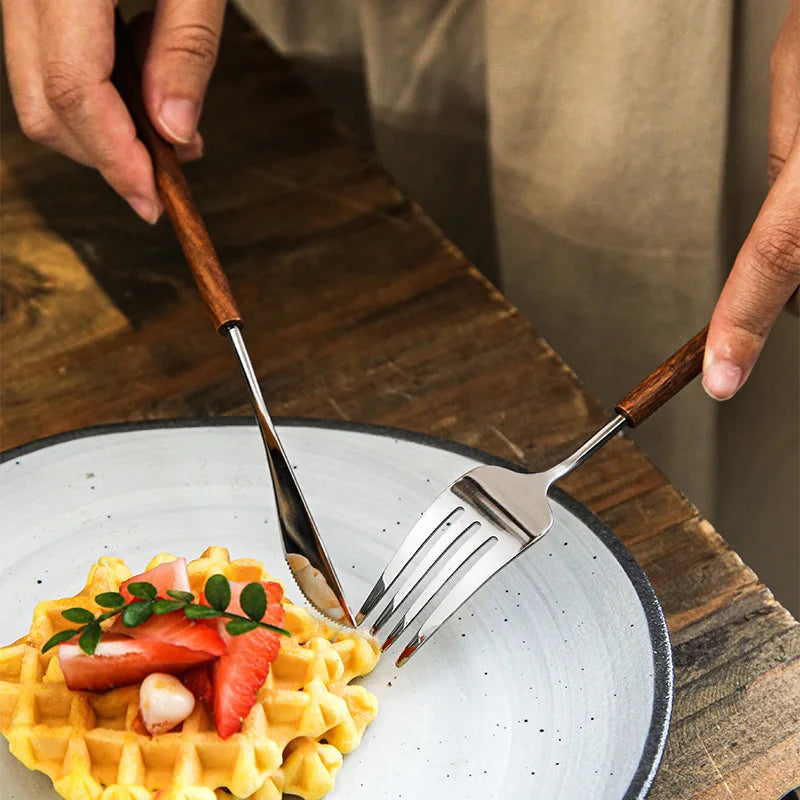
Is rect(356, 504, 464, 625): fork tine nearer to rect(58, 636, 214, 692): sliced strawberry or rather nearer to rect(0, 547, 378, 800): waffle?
rect(0, 547, 378, 800): waffle

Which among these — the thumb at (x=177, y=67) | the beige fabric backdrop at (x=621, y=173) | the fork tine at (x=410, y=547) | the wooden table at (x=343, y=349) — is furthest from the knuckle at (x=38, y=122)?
the fork tine at (x=410, y=547)

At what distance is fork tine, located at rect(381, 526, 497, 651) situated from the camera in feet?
3.57

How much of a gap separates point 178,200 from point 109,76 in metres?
0.19

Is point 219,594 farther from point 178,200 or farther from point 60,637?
point 178,200

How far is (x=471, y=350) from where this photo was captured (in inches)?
60.9

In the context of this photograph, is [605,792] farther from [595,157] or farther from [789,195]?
[595,157]

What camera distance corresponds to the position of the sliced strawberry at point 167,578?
1.02 metres

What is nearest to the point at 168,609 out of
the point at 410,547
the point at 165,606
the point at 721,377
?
the point at 165,606

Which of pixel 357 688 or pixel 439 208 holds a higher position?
pixel 357 688

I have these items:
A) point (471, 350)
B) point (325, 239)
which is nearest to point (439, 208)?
point (325, 239)

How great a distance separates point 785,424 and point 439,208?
0.74m

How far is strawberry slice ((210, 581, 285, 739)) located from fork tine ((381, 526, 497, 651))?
5.5 inches

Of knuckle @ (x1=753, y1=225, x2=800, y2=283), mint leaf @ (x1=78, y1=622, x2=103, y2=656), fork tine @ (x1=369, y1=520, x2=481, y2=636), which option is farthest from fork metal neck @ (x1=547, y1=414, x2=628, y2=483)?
mint leaf @ (x1=78, y1=622, x2=103, y2=656)

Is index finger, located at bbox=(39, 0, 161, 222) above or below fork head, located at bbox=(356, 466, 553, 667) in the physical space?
above
